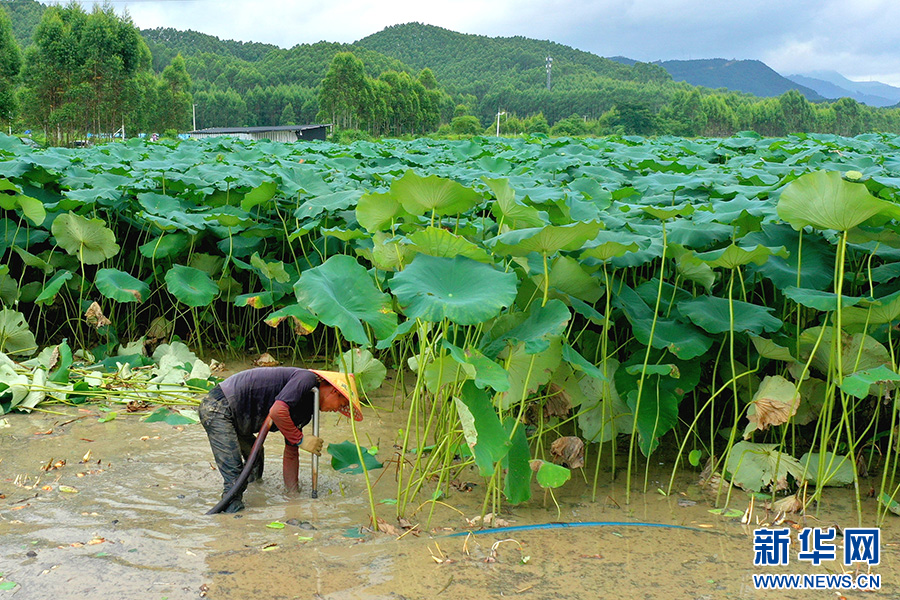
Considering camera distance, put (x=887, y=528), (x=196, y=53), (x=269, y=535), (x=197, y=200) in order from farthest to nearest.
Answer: (x=196, y=53) < (x=197, y=200) < (x=887, y=528) < (x=269, y=535)

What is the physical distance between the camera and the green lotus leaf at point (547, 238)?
2422 mm

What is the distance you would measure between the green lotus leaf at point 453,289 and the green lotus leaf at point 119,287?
264cm

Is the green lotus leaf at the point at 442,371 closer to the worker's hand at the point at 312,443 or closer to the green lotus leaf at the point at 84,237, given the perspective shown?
the worker's hand at the point at 312,443

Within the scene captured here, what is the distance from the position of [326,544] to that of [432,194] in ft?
4.20

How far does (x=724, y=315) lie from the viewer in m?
3.02

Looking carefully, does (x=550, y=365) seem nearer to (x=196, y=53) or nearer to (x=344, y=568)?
(x=344, y=568)

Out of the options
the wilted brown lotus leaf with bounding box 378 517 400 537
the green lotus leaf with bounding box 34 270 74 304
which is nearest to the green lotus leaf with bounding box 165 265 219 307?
the green lotus leaf with bounding box 34 270 74 304

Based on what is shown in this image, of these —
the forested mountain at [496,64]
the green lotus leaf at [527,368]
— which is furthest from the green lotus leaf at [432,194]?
the forested mountain at [496,64]

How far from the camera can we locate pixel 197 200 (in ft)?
17.2

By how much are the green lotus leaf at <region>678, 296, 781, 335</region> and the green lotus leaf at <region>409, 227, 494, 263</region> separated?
97 cm

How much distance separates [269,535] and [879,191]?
9.91 ft

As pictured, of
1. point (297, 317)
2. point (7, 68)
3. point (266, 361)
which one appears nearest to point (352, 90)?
point (7, 68)

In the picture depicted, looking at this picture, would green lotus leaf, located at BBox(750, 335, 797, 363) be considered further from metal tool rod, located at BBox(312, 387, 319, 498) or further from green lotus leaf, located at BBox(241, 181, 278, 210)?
green lotus leaf, located at BBox(241, 181, 278, 210)

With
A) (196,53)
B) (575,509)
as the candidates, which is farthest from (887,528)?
(196,53)
